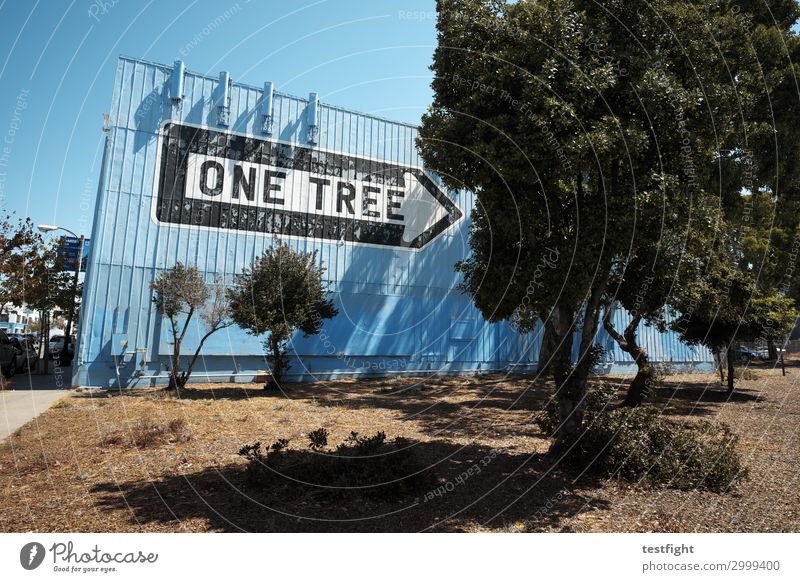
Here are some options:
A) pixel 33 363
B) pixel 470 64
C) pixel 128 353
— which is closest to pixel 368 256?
pixel 128 353

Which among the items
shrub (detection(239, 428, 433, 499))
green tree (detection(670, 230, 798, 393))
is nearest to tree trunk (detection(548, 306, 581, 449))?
shrub (detection(239, 428, 433, 499))

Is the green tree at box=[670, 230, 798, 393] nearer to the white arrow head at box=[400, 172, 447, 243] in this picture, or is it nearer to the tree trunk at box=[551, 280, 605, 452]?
the tree trunk at box=[551, 280, 605, 452]

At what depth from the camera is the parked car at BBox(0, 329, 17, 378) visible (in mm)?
22922

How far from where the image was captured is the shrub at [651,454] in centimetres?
790

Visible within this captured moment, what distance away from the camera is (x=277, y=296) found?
744 inches

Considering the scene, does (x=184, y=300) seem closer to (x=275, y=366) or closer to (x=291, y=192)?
(x=275, y=366)

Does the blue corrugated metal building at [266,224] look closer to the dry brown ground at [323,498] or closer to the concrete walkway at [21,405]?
the concrete walkway at [21,405]

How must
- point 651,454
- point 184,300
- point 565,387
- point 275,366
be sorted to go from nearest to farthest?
point 651,454 → point 565,387 → point 184,300 → point 275,366

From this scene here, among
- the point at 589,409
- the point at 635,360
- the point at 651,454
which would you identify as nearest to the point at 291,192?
the point at 635,360

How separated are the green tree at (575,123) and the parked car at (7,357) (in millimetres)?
25721

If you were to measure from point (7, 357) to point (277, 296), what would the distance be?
15954 mm

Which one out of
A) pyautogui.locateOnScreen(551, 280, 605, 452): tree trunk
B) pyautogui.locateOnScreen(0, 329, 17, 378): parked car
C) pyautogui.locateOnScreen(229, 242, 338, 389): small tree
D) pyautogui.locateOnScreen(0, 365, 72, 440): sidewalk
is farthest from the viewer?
pyautogui.locateOnScreen(0, 329, 17, 378): parked car

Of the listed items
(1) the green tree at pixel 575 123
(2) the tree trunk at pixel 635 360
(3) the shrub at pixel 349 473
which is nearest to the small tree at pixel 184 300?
(3) the shrub at pixel 349 473

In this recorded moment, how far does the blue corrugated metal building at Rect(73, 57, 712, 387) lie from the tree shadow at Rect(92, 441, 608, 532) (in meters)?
14.4
